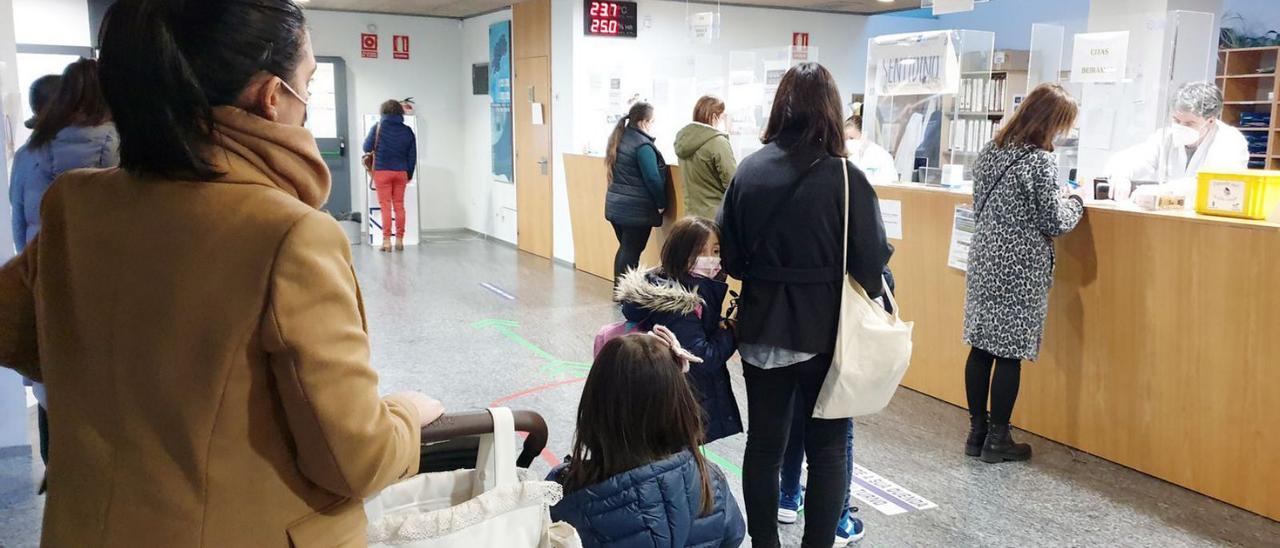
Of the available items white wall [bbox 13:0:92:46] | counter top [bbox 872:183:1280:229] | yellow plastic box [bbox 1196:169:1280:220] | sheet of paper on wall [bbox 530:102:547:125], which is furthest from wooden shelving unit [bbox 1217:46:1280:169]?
white wall [bbox 13:0:92:46]

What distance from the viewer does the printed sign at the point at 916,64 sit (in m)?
4.71

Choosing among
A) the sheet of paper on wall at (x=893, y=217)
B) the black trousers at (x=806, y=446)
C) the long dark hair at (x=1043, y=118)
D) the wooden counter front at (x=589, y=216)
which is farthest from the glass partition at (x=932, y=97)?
the black trousers at (x=806, y=446)

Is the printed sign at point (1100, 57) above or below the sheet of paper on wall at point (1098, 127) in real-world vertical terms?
above

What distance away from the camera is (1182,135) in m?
4.47

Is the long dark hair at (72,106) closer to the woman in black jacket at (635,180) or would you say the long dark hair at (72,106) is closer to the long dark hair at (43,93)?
the long dark hair at (43,93)

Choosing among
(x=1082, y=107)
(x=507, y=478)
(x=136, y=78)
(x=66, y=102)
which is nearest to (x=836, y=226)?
(x=507, y=478)

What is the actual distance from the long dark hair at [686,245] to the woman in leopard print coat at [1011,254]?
4.46 ft

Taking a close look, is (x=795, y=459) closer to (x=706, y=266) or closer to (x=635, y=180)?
(x=706, y=266)

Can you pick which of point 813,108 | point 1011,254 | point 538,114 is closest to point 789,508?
point 1011,254

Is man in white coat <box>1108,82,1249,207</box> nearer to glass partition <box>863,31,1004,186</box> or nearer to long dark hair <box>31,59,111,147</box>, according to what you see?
glass partition <box>863,31,1004,186</box>

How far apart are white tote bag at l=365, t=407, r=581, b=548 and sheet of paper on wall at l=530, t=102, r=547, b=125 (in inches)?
277

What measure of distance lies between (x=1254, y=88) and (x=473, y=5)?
23.6 ft

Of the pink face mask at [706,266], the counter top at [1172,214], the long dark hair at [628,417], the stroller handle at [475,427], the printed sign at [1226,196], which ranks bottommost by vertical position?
the long dark hair at [628,417]

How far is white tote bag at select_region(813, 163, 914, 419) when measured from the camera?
7.90ft
